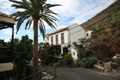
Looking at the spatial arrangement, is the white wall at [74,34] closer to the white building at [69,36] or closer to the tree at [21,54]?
the white building at [69,36]

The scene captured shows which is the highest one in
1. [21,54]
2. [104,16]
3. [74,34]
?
[104,16]

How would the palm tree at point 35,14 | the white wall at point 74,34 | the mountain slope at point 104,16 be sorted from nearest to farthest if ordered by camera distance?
1. the palm tree at point 35,14
2. the white wall at point 74,34
3. the mountain slope at point 104,16

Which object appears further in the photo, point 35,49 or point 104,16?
point 104,16

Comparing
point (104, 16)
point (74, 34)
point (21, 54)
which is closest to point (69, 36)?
point (74, 34)

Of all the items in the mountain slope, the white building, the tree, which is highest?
the mountain slope

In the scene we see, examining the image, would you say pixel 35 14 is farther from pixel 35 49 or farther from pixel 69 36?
pixel 69 36

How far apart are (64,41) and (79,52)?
6.41 metres

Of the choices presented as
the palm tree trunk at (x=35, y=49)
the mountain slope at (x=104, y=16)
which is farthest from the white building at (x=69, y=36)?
the mountain slope at (x=104, y=16)

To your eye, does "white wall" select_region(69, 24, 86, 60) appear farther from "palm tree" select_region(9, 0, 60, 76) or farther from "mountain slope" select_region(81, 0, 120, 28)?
"mountain slope" select_region(81, 0, 120, 28)

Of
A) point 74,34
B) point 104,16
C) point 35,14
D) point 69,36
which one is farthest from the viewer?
point 104,16

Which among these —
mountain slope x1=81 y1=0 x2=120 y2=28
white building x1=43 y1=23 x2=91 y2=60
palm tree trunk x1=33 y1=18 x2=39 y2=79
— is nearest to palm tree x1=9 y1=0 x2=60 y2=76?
palm tree trunk x1=33 y1=18 x2=39 y2=79

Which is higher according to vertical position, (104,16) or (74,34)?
(104,16)

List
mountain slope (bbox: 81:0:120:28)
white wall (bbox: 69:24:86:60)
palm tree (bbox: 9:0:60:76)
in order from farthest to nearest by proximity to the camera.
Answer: mountain slope (bbox: 81:0:120:28) → white wall (bbox: 69:24:86:60) → palm tree (bbox: 9:0:60:76)

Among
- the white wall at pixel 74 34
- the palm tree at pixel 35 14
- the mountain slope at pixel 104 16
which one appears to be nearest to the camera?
the palm tree at pixel 35 14
